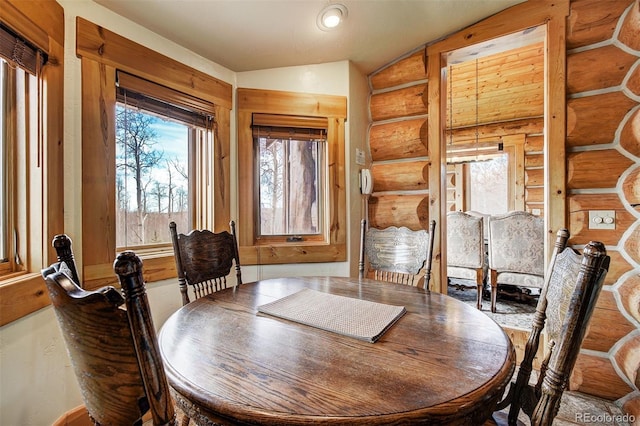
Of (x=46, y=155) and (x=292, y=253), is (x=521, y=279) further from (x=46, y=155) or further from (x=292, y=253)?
(x=46, y=155)

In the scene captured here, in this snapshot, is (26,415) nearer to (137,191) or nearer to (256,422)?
(137,191)

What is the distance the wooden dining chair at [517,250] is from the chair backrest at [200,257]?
9.17 feet

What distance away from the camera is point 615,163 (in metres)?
1.76

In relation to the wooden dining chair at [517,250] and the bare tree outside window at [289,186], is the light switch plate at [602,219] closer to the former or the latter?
the wooden dining chair at [517,250]

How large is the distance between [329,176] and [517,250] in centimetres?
219

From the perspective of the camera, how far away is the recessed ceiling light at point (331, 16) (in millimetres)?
1851

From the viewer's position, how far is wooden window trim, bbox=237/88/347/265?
2.34 m

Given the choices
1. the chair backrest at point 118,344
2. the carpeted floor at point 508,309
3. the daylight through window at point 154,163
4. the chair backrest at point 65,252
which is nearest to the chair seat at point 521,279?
the carpeted floor at point 508,309

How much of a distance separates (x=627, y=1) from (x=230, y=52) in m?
2.52

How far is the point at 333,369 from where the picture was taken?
0.75 m

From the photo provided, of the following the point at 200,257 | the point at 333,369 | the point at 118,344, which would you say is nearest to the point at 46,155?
the point at 200,257

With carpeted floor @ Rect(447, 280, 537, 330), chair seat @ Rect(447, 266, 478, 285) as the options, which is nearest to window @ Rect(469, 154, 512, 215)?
carpeted floor @ Rect(447, 280, 537, 330)

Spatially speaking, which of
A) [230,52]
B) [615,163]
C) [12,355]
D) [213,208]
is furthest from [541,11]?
[12,355]

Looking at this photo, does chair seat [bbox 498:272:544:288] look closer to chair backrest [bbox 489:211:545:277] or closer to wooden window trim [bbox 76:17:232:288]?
chair backrest [bbox 489:211:545:277]
